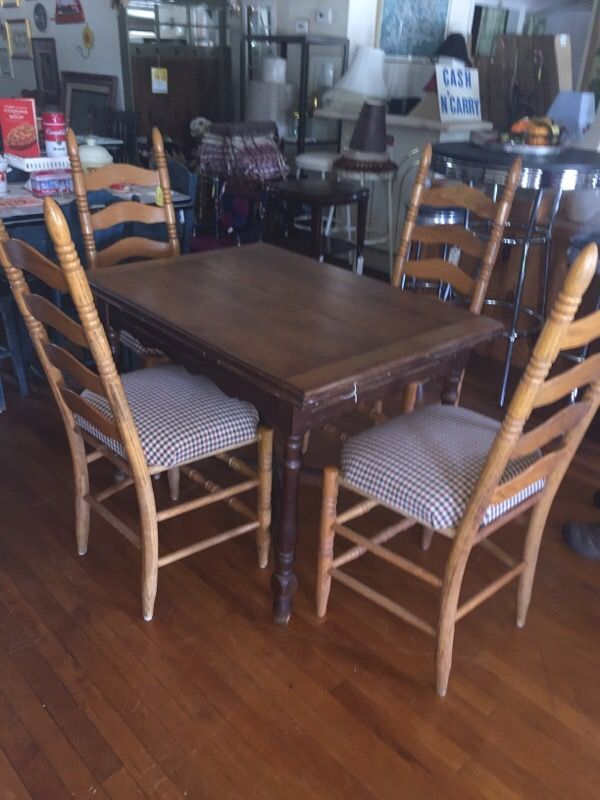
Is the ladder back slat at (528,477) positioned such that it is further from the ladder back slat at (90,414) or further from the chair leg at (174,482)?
the chair leg at (174,482)

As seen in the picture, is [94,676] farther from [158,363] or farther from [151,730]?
[158,363]

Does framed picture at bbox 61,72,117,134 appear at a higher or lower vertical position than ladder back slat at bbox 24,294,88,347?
higher

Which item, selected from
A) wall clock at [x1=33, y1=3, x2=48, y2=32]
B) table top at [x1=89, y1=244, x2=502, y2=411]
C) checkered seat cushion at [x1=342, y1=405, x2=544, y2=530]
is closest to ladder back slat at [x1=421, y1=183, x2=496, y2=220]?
table top at [x1=89, y1=244, x2=502, y2=411]

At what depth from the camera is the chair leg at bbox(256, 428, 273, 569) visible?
1646mm

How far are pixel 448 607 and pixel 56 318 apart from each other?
103cm

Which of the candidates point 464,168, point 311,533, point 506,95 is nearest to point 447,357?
point 311,533

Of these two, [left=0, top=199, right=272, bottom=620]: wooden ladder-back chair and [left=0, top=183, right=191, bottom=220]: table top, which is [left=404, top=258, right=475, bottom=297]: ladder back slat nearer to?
[left=0, top=199, right=272, bottom=620]: wooden ladder-back chair

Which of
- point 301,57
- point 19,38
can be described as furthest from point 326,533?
point 19,38

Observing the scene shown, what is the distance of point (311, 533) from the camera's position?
6.58ft

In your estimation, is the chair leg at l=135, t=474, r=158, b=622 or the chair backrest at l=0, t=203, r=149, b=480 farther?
the chair leg at l=135, t=474, r=158, b=622

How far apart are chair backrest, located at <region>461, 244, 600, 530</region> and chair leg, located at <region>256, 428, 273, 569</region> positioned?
0.54m

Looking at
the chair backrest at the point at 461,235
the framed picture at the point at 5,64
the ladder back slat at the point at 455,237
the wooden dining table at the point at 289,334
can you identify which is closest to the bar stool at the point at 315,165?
the chair backrest at the point at 461,235

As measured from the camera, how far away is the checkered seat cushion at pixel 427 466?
1371mm

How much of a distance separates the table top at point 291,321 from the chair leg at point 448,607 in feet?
1.26
